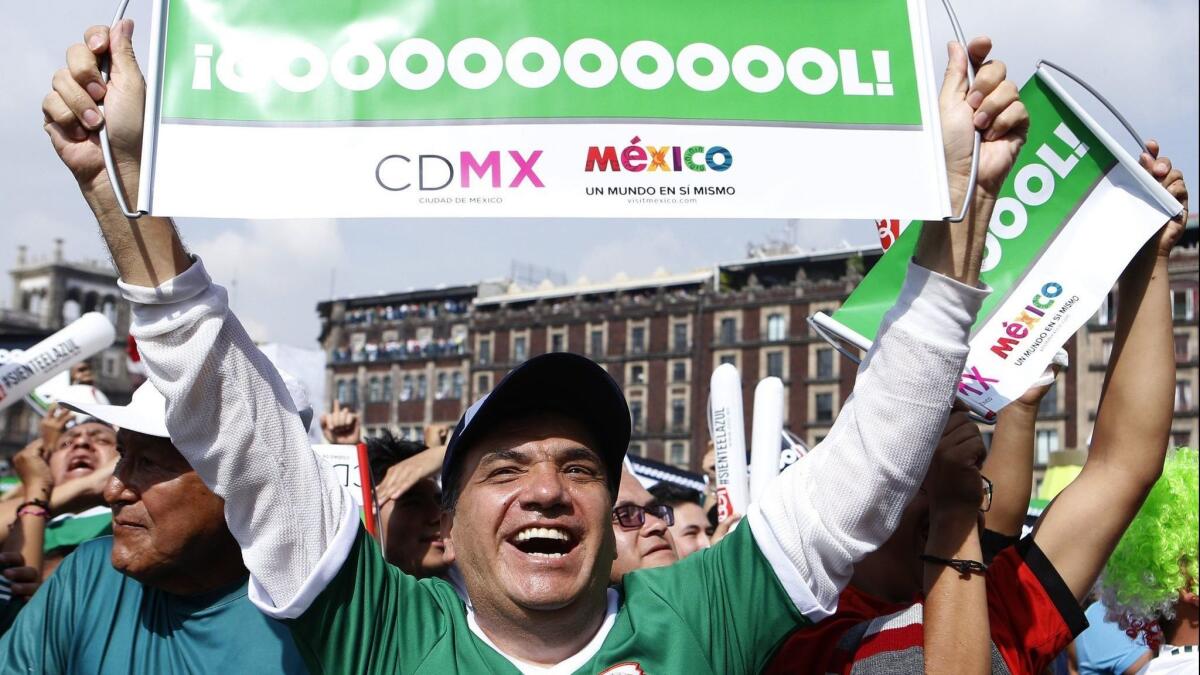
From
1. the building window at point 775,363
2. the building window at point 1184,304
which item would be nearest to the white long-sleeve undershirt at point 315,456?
the building window at point 1184,304

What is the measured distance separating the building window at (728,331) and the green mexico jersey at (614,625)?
218 feet

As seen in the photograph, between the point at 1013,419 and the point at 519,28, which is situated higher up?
the point at 519,28

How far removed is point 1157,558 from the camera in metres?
3.87

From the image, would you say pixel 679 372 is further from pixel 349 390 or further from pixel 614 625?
pixel 614 625

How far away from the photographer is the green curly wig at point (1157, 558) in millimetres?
3896

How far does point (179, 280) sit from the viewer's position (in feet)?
6.80

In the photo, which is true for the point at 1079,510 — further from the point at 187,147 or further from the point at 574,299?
the point at 574,299

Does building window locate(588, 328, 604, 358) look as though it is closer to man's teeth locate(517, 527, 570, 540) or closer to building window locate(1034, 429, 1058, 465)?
building window locate(1034, 429, 1058, 465)

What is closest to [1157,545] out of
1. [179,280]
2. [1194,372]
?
[179,280]

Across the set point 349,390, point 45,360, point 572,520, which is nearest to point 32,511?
point 45,360

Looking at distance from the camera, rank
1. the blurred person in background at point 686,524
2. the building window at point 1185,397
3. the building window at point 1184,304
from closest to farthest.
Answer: the blurred person in background at point 686,524 < the building window at point 1185,397 < the building window at point 1184,304

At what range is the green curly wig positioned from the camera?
12.8 ft

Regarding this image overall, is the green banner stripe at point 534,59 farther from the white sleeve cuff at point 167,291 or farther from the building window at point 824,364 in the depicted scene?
the building window at point 824,364

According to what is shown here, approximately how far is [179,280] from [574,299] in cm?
7178
